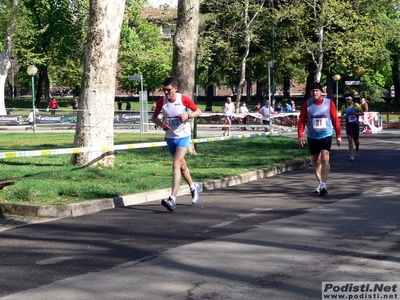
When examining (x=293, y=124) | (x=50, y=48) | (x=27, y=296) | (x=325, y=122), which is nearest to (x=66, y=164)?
(x=325, y=122)

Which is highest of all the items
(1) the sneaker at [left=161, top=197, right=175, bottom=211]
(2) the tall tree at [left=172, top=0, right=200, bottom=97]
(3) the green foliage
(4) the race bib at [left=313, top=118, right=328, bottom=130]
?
(3) the green foliage

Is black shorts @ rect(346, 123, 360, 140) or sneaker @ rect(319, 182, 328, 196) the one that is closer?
sneaker @ rect(319, 182, 328, 196)

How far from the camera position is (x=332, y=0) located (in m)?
53.2

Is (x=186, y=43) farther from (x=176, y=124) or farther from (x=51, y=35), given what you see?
(x=51, y=35)

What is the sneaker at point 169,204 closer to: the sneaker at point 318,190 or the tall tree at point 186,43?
the sneaker at point 318,190

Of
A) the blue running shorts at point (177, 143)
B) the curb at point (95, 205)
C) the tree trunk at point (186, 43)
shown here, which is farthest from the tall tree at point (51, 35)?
the blue running shorts at point (177, 143)

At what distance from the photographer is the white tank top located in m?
12.5

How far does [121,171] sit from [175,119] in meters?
4.84

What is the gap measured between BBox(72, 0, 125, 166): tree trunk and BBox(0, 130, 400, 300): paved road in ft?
12.5

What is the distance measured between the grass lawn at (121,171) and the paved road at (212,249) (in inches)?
38.7

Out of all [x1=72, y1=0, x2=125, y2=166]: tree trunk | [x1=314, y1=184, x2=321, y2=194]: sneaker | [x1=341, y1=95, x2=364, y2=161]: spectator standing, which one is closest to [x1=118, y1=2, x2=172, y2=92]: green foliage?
[x1=341, y1=95, x2=364, y2=161]: spectator standing

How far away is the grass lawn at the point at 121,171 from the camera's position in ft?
43.1

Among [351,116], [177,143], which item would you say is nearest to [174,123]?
[177,143]

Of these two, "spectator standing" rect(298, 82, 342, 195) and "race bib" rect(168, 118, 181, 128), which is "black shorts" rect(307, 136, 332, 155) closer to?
"spectator standing" rect(298, 82, 342, 195)
